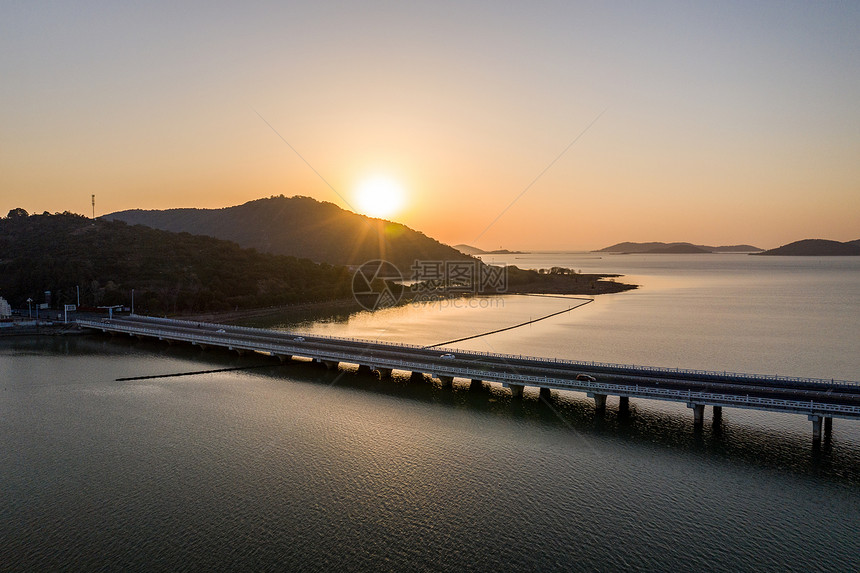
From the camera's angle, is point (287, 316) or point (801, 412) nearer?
point (801, 412)

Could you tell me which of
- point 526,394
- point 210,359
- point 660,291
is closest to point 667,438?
Result: point 526,394

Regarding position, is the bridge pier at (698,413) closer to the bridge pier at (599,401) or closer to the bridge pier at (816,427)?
the bridge pier at (599,401)

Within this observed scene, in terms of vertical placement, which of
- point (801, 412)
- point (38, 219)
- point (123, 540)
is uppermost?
point (38, 219)

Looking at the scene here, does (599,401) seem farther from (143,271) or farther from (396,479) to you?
(143,271)

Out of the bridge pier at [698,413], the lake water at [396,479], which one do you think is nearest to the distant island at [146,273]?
the lake water at [396,479]

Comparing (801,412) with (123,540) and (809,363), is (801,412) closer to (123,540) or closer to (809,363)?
(809,363)

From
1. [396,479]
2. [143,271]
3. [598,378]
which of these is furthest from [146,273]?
[598,378]

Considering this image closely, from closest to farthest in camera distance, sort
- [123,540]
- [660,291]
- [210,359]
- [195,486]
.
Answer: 1. [123,540]
2. [195,486]
3. [210,359]
4. [660,291]

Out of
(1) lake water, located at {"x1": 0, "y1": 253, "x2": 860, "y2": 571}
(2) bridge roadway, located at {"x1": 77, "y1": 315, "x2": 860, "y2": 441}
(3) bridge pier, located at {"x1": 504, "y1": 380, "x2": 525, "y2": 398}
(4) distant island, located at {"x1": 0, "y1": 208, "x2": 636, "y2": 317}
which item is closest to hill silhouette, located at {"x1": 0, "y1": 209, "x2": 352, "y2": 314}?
(4) distant island, located at {"x1": 0, "y1": 208, "x2": 636, "y2": 317}

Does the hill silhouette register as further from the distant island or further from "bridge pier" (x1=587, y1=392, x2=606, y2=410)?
"bridge pier" (x1=587, y1=392, x2=606, y2=410)
